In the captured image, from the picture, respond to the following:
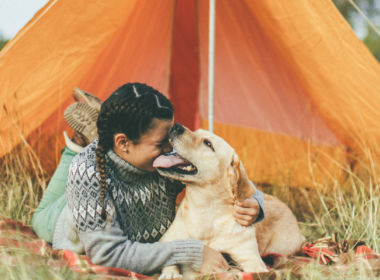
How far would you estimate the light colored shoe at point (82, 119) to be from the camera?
265 cm

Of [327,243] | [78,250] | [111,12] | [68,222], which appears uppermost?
[111,12]

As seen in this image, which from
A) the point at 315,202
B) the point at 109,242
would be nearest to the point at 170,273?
the point at 109,242

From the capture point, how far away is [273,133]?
A: 417 centimetres

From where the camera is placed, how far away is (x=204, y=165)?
2.00m

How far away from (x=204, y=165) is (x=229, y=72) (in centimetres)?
235

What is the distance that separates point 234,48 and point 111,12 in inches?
55.6

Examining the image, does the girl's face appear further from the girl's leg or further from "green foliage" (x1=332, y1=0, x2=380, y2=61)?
"green foliage" (x1=332, y1=0, x2=380, y2=61)

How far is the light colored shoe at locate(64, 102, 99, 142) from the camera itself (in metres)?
2.65

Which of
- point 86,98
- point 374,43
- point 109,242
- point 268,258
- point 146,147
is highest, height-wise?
point 86,98

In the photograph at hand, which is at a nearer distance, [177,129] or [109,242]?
[109,242]

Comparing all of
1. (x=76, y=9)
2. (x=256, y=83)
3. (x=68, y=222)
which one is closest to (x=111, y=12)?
(x=76, y=9)

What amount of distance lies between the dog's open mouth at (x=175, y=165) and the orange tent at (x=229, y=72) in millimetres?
1648

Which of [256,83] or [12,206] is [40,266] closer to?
[12,206]

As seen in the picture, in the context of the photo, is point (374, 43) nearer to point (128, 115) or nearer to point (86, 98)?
point (86, 98)
